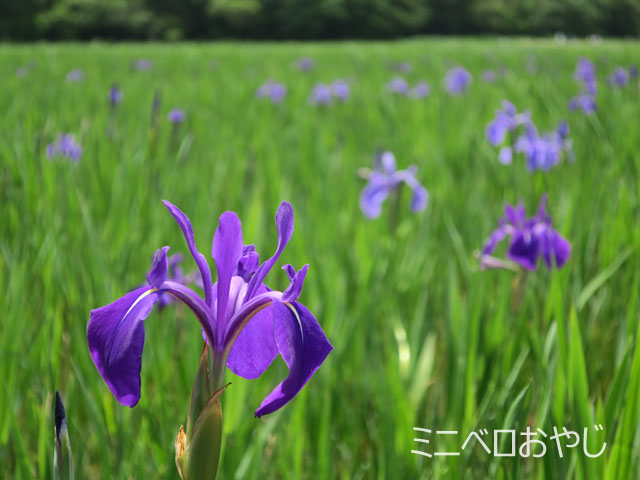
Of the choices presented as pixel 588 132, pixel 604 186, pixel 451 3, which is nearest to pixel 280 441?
pixel 604 186

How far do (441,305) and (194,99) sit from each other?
125 inches

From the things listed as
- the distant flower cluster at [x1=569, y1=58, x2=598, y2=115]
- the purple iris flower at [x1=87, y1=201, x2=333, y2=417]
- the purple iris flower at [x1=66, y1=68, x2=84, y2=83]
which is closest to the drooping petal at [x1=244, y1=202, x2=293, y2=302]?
the purple iris flower at [x1=87, y1=201, x2=333, y2=417]

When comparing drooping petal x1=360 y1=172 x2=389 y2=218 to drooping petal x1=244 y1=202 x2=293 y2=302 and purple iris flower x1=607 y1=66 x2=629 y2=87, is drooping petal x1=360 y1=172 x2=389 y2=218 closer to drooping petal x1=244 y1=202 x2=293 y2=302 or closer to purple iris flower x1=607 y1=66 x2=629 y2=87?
drooping petal x1=244 y1=202 x2=293 y2=302

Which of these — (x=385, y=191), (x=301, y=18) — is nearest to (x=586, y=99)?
(x=385, y=191)

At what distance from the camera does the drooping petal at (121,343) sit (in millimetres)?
412

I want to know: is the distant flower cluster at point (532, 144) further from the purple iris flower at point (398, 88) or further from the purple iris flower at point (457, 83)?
the purple iris flower at point (398, 88)

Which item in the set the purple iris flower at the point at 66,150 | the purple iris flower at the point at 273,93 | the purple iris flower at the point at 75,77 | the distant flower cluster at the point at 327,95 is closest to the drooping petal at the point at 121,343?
the purple iris flower at the point at 66,150

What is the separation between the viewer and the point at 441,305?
4.53ft

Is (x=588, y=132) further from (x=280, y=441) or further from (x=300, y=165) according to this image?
(x=280, y=441)

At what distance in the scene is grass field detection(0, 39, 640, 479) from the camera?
78 cm

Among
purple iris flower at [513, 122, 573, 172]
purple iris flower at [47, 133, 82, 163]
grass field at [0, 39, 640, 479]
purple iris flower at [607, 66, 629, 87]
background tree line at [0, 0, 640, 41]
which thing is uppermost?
background tree line at [0, 0, 640, 41]

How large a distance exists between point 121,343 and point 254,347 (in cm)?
13

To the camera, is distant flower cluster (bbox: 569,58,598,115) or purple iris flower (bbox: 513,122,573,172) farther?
distant flower cluster (bbox: 569,58,598,115)

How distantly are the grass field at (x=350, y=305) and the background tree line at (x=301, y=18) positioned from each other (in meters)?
19.9
